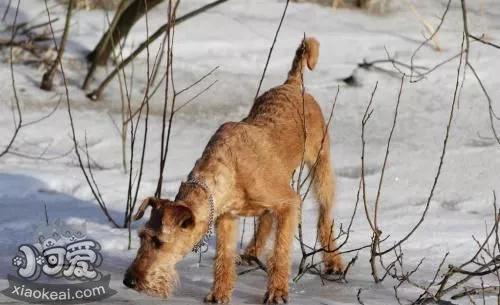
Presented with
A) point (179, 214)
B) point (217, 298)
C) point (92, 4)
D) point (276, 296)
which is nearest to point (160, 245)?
point (179, 214)

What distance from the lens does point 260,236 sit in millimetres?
6023

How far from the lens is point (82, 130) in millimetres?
8523

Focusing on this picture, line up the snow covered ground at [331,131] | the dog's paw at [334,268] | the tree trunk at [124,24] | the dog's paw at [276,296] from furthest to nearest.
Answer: the tree trunk at [124,24] → the snow covered ground at [331,131] → the dog's paw at [334,268] → the dog's paw at [276,296]

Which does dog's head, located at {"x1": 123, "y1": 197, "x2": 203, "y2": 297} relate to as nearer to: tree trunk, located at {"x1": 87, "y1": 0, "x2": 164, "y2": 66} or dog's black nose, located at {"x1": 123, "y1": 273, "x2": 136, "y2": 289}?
dog's black nose, located at {"x1": 123, "y1": 273, "x2": 136, "y2": 289}

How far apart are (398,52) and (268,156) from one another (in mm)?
5036

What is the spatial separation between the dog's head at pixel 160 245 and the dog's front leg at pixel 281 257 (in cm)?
65

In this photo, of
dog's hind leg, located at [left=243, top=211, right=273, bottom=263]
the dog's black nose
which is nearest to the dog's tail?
dog's hind leg, located at [left=243, top=211, right=273, bottom=263]

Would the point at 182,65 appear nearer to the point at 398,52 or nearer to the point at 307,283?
the point at 398,52

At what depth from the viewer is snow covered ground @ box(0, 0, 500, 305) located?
234 inches

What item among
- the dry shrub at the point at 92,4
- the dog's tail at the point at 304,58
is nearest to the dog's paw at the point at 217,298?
the dog's tail at the point at 304,58

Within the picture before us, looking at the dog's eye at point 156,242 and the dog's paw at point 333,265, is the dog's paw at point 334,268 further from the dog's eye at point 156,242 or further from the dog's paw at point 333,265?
the dog's eye at point 156,242

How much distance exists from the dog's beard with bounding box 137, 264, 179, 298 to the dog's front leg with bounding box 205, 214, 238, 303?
1.51 feet

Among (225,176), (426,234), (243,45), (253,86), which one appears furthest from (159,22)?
(225,176)

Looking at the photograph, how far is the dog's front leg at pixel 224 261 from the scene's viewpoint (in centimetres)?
512
